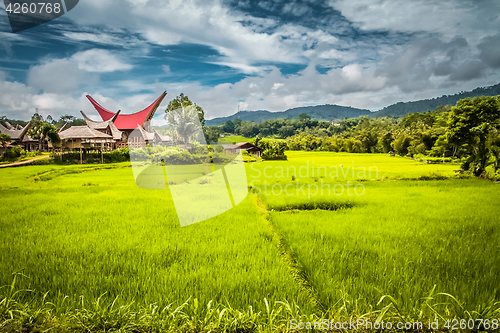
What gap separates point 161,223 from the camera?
5484 mm

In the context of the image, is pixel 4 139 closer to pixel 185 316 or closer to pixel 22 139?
pixel 22 139

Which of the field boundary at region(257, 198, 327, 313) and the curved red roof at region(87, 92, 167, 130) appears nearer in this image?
the field boundary at region(257, 198, 327, 313)

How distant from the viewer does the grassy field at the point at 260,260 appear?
2434 mm

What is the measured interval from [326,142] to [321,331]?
4028cm

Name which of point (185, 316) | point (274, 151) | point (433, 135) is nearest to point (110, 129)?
point (274, 151)

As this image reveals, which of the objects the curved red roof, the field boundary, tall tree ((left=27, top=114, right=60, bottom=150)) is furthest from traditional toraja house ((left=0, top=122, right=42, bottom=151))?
the field boundary

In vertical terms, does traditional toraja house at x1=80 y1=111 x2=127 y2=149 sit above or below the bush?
above

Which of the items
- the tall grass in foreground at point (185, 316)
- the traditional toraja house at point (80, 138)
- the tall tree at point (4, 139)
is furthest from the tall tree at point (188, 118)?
the traditional toraja house at point (80, 138)

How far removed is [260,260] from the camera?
3518mm

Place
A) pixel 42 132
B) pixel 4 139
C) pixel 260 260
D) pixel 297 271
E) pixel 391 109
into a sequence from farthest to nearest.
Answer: pixel 391 109, pixel 42 132, pixel 4 139, pixel 260 260, pixel 297 271

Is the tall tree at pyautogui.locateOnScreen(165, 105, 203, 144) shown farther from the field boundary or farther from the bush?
the bush

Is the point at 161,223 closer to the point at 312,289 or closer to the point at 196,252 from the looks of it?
the point at 196,252

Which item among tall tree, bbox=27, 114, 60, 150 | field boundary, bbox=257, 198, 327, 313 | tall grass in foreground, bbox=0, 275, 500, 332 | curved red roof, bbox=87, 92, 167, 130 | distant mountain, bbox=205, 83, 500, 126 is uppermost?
distant mountain, bbox=205, 83, 500, 126

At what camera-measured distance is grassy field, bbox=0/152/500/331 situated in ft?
7.98
